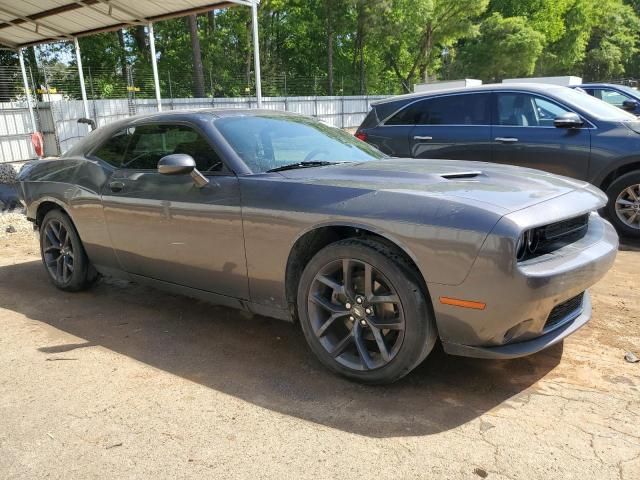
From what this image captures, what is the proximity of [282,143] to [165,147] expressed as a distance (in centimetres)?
92

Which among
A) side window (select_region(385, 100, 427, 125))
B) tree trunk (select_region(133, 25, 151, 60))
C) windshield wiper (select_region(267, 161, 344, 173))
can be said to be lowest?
windshield wiper (select_region(267, 161, 344, 173))

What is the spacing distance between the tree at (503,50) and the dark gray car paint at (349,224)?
38389 millimetres

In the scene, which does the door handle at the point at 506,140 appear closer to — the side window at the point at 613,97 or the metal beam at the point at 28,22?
the side window at the point at 613,97

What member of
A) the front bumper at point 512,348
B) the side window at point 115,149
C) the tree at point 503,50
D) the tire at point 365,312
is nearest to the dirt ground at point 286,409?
the tire at point 365,312

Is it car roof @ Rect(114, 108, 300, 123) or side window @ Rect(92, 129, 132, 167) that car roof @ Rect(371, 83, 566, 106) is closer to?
car roof @ Rect(114, 108, 300, 123)

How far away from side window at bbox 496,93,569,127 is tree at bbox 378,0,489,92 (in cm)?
2808

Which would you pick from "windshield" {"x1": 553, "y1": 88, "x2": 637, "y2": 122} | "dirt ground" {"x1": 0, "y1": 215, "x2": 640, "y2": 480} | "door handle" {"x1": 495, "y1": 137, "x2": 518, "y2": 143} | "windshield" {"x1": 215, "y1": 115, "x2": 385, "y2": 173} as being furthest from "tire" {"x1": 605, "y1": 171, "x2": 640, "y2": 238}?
"windshield" {"x1": 215, "y1": 115, "x2": 385, "y2": 173}

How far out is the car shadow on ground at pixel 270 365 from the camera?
272 centimetres

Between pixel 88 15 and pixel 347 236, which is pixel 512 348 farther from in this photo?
pixel 88 15

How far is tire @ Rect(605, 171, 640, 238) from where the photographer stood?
5.77m

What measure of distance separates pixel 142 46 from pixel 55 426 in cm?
3050

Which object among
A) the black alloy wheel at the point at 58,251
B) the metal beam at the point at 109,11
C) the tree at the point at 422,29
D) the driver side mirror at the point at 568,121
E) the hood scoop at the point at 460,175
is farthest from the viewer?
the tree at the point at 422,29

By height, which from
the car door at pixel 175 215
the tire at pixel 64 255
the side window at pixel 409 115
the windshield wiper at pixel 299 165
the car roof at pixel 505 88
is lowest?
the tire at pixel 64 255

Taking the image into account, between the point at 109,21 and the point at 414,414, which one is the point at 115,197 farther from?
the point at 109,21
